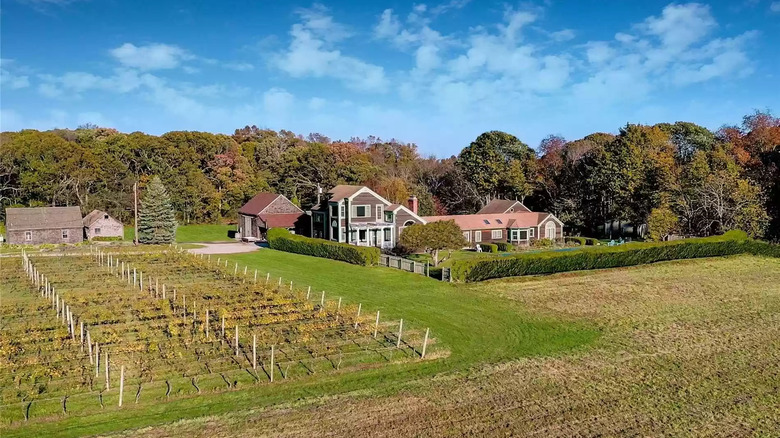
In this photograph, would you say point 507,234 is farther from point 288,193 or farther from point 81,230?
point 81,230

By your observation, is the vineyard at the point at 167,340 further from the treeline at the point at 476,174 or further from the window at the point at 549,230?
the treeline at the point at 476,174

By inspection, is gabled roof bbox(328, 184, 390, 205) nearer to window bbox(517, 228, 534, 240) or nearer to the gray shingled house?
window bbox(517, 228, 534, 240)

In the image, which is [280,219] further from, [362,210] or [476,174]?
[476,174]

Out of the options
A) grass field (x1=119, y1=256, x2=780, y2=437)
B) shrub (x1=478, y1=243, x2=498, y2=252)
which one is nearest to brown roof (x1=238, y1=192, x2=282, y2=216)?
shrub (x1=478, y1=243, x2=498, y2=252)

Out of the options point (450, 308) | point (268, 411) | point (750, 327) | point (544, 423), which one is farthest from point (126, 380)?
point (750, 327)

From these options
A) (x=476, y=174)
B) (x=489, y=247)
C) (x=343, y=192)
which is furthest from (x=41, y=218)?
(x=476, y=174)

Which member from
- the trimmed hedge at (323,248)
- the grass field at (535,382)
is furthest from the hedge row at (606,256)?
the trimmed hedge at (323,248)
